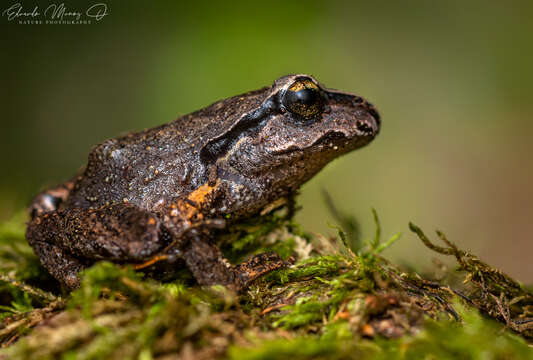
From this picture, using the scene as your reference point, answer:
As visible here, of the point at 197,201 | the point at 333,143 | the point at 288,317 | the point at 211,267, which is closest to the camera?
the point at 288,317

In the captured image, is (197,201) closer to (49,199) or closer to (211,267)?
(211,267)

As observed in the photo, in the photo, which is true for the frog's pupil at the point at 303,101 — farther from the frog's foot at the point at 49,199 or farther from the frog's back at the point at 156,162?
the frog's foot at the point at 49,199

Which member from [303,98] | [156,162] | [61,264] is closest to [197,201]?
[156,162]

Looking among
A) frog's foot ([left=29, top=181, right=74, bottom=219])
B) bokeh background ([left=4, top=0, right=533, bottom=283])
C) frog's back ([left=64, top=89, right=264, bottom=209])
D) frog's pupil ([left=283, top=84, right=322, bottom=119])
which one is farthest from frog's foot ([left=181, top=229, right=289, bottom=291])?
bokeh background ([left=4, top=0, right=533, bottom=283])

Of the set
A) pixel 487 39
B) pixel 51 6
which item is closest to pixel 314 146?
pixel 51 6

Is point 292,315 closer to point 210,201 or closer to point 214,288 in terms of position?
point 214,288
